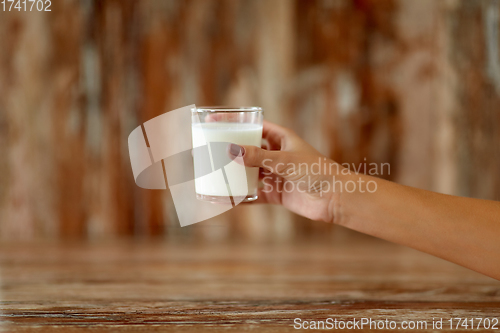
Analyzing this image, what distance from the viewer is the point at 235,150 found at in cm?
103

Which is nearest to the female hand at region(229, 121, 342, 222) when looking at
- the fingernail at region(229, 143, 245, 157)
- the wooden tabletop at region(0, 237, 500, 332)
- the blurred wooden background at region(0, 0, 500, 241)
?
the fingernail at region(229, 143, 245, 157)

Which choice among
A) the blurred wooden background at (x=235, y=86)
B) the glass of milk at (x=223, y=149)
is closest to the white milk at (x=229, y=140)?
the glass of milk at (x=223, y=149)

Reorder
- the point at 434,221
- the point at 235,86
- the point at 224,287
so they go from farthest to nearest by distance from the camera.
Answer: the point at 235,86, the point at 224,287, the point at 434,221

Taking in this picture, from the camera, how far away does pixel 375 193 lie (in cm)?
107

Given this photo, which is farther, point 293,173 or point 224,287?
point 224,287

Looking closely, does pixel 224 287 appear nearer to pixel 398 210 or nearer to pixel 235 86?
pixel 398 210

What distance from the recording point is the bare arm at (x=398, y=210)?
0.96 meters

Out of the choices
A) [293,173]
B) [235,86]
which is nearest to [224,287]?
[293,173]

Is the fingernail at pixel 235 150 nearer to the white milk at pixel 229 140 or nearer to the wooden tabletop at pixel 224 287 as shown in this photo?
the white milk at pixel 229 140

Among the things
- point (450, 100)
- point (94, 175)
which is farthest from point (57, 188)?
point (450, 100)

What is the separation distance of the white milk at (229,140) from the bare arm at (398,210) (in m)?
0.04

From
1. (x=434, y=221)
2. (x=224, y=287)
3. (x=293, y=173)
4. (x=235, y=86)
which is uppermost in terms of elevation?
(x=235, y=86)

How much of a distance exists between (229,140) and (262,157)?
0.31 feet

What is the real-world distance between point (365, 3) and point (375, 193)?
1099 mm
